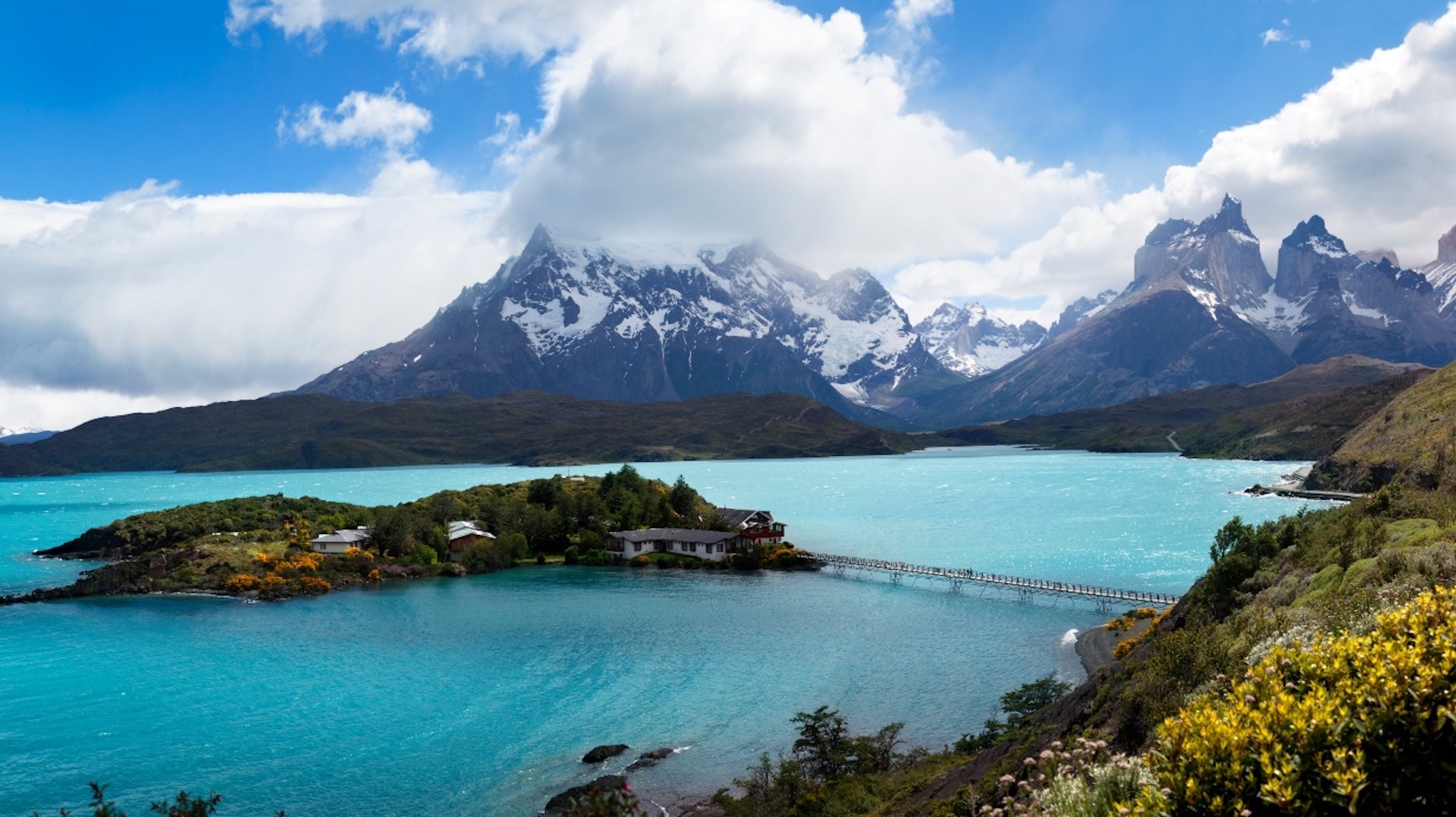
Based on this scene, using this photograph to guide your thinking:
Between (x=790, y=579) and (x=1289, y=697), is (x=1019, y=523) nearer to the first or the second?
(x=790, y=579)

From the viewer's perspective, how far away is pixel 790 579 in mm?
95312

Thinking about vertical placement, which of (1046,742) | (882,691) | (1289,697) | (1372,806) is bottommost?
(882,691)

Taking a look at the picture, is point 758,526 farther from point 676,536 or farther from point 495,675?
point 495,675

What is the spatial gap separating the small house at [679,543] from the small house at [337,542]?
3119 centimetres

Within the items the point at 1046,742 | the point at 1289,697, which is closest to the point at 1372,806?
the point at 1289,697

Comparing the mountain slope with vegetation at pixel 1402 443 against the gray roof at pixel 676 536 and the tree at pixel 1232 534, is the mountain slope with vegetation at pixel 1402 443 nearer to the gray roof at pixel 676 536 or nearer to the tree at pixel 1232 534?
the tree at pixel 1232 534

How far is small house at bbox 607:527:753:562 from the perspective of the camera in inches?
4186

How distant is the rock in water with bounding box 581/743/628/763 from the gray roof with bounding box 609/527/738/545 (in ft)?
206

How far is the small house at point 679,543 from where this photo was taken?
349 ft

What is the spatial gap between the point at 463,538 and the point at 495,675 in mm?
55639

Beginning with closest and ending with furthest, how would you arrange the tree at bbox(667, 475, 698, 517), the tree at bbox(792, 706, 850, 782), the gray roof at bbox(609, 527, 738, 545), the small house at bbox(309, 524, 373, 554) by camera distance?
1. the tree at bbox(792, 706, 850, 782)
2. the small house at bbox(309, 524, 373, 554)
3. the gray roof at bbox(609, 527, 738, 545)
4. the tree at bbox(667, 475, 698, 517)

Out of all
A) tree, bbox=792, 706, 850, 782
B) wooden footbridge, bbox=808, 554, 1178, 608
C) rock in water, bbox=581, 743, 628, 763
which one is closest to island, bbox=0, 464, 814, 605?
wooden footbridge, bbox=808, 554, 1178, 608

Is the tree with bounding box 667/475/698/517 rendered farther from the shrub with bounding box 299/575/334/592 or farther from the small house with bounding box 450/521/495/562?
the shrub with bounding box 299/575/334/592

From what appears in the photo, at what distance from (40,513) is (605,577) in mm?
178256
